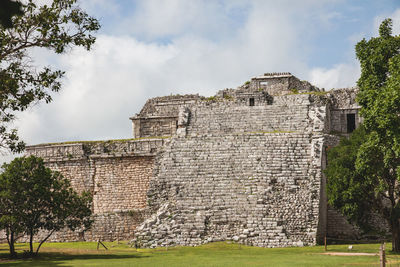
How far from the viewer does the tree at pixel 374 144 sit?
49.7 feet

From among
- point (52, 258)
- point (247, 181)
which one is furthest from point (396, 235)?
point (52, 258)

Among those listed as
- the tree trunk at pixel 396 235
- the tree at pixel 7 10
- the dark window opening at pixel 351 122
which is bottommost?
the tree trunk at pixel 396 235

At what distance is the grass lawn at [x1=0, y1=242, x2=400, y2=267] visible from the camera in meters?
14.8

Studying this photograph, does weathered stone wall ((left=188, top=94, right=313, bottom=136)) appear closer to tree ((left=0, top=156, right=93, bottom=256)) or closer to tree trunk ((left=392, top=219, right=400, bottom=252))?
tree ((left=0, top=156, right=93, bottom=256))

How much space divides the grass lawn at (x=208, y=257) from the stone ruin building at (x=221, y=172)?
46.1 inches

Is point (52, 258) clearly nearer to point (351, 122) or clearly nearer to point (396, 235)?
point (396, 235)

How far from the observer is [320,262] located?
14578 mm

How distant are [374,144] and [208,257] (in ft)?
20.3

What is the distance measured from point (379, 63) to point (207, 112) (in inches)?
511

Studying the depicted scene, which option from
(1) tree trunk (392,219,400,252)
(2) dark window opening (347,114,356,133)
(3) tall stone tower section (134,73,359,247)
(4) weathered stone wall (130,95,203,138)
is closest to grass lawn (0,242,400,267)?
(1) tree trunk (392,219,400,252)

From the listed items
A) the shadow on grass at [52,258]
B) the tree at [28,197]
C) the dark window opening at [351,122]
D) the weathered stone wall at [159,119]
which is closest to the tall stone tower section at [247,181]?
the dark window opening at [351,122]

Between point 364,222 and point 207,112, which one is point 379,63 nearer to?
point 364,222

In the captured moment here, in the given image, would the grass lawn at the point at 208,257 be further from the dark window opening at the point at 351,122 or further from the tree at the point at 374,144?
the dark window opening at the point at 351,122

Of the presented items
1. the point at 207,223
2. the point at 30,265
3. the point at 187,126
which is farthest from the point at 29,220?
the point at 187,126
